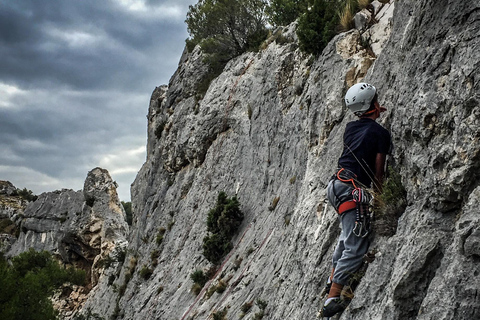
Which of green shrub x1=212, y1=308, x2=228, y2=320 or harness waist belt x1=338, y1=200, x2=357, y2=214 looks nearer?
harness waist belt x1=338, y1=200, x2=357, y2=214

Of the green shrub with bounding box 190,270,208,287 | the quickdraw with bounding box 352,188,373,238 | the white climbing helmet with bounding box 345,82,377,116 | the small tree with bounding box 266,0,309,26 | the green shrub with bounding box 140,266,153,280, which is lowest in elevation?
the green shrub with bounding box 190,270,208,287

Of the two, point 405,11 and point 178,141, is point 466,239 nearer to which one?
point 405,11

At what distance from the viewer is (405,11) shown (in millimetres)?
8016

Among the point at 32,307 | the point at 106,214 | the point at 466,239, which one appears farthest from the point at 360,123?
the point at 106,214

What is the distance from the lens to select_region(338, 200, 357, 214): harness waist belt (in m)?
6.10

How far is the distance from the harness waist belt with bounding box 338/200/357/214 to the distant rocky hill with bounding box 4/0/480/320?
0.60 meters

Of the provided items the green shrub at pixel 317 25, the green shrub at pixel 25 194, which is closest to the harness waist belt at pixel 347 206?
the green shrub at pixel 317 25

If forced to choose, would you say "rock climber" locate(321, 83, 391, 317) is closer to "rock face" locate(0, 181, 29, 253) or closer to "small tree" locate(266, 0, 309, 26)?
"small tree" locate(266, 0, 309, 26)

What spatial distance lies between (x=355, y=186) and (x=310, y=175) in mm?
4172

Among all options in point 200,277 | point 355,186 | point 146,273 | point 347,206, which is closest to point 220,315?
point 200,277

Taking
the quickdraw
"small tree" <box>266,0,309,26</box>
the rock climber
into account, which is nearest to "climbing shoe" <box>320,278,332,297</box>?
the rock climber

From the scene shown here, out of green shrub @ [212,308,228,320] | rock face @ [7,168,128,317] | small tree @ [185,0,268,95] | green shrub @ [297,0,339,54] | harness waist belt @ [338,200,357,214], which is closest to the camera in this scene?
harness waist belt @ [338,200,357,214]

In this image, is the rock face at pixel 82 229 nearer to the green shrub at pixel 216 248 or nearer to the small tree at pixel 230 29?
the small tree at pixel 230 29

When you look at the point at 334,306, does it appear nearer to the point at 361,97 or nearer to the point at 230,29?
the point at 361,97
